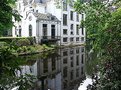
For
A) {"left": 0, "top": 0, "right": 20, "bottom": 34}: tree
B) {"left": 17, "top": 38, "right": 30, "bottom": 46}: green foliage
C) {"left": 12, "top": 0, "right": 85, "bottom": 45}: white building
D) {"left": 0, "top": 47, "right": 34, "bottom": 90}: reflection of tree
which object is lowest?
{"left": 17, "top": 38, "right": 30, "bottom": 46}: green foliage

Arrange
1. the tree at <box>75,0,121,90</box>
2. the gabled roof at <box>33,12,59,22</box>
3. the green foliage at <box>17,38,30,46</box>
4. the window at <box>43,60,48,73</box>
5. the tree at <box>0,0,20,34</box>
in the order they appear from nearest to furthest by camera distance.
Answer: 1. the tree at <box>0,0,20,34</box>
2. the tree at <box>75,0,121,90</box>
3. the window at <box>43,60,48,73</box>
4. the green foliage at <box>17,38,30,46</box>
5. the gabled roof at <box>33,12,59,22</box>

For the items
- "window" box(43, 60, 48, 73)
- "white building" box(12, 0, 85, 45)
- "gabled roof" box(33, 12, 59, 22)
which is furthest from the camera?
"white building" box(12, 0, 85, 45)

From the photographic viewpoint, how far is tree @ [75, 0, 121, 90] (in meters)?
7.82

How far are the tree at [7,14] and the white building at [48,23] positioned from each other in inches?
1407

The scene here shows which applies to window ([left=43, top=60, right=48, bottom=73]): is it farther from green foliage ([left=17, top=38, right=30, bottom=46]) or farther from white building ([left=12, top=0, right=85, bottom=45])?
white building ([left=12, top=0, right=85, bottom=45])

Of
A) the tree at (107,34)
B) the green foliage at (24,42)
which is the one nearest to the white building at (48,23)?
the green foliage at (24,42)

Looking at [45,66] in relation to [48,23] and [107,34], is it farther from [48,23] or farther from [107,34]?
[48,23]

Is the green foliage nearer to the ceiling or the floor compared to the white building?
nearer to the floor

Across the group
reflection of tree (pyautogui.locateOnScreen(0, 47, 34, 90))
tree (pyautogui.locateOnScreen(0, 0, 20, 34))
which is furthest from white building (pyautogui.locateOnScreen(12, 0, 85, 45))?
reflection of tree (pyautogui.locateOnScreen(0, 47, 34, 90))

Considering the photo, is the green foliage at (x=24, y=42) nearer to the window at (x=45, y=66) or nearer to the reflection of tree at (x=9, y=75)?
the window at (x=45, y=66)

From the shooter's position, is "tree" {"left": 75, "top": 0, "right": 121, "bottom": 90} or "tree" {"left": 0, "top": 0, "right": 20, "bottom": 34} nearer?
"tree" {"left": 0, "top": 0, "right": 20, "bottom": 34}

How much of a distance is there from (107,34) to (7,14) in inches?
210

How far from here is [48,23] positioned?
44.0 meters

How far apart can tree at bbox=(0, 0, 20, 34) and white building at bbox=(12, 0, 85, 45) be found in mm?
35737
